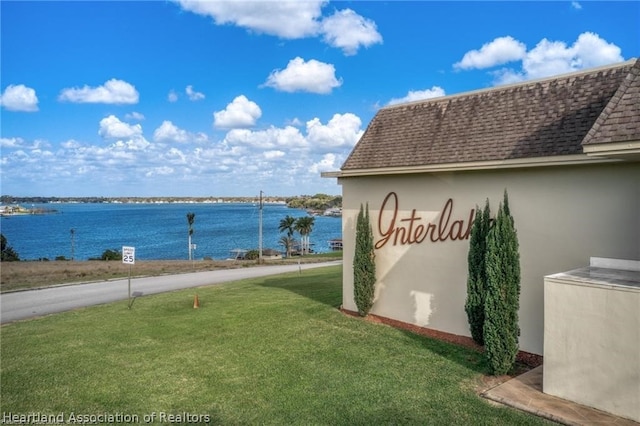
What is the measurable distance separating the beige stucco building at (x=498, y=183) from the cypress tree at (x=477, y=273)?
2.58ft

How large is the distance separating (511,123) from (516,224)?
2.21m

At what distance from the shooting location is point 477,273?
829 cm

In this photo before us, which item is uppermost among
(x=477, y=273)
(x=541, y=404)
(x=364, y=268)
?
(x=477, y=273)

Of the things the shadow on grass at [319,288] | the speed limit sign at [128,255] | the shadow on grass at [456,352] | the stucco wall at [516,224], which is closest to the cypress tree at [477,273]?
the shadow on grass at [456,352]

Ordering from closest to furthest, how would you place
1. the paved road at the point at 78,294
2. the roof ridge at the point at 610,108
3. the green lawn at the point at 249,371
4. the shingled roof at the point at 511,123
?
the green lawn at the point at 249,371 < the roof ridge at the point at 610,108 < the shingled roof at the point at 511,123 < the paved road at the point at 78,294

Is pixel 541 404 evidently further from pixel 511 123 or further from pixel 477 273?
pixel 511 123

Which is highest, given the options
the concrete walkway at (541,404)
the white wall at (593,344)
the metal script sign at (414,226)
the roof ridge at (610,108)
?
the roof ridge at (610,108)

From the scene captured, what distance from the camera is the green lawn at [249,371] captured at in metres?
6.13

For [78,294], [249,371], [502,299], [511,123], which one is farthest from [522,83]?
[78,294]

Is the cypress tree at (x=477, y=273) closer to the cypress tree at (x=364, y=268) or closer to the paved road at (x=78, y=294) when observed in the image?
the cypress tree at (x=364, y=268)

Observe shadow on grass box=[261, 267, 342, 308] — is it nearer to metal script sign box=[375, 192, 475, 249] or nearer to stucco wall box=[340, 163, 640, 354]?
stucco wall box=[340, 163, 640, 354]

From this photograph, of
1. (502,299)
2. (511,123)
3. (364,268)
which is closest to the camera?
(502,299)

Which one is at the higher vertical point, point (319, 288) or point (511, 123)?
point (511, 123)

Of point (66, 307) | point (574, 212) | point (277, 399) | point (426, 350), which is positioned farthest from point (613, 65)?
point (66, 307)
